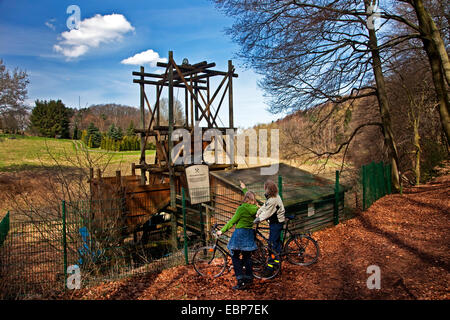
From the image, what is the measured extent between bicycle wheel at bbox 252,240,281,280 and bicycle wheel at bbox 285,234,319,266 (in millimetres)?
711

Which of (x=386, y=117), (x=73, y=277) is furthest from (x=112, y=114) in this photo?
(x=73, y=277)

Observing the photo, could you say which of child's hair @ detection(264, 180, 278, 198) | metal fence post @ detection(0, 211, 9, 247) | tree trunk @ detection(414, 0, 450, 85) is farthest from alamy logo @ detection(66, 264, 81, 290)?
tree trunk @ detection(414, 0, 450, 85)

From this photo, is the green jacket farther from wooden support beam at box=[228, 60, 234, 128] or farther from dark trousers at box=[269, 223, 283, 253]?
wooden support beam at box=[228, 60, 234, 128]

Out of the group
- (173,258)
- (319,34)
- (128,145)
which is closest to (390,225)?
(173,258)

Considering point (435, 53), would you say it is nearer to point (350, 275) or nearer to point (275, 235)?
point (350, 275)

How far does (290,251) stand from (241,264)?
4.80ft

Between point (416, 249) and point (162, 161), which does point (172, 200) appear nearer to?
point (162, 161)

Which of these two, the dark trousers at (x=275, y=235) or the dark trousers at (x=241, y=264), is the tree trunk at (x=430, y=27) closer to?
the dark trousers at (x=275, y=235)

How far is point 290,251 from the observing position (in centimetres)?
625

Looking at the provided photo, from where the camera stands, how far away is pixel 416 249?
661 centimetres

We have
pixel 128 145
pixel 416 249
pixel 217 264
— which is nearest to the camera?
pixel 217 264

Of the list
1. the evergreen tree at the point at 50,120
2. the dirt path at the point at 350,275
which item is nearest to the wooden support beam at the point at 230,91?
the dirt path at the point at 350,275

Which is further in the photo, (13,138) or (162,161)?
(13,138)
